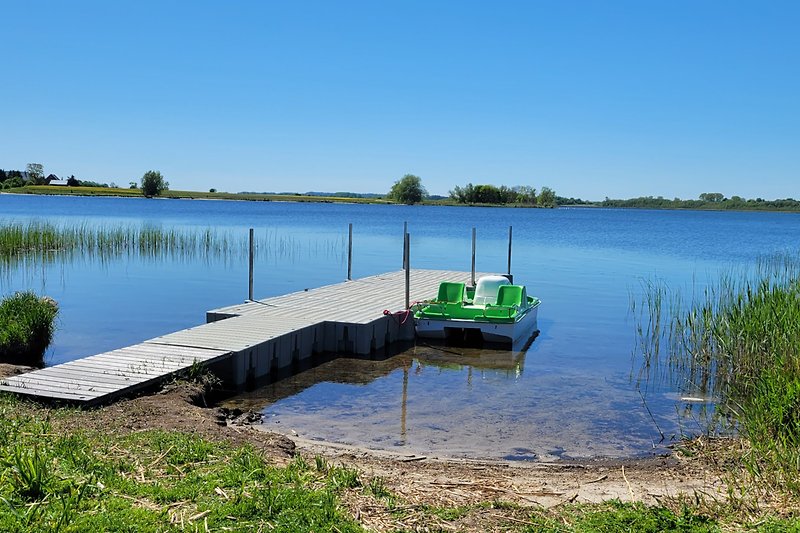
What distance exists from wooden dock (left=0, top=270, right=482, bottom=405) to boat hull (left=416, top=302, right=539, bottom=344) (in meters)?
0.37

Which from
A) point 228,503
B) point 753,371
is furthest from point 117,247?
point 228,503

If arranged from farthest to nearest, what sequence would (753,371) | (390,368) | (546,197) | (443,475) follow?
(546,197)
(390,368)
(753,371)
(443,475)

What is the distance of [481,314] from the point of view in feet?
47.6

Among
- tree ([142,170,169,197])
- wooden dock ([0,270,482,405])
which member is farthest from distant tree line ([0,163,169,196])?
Result: wooden dock ([0,270,482,405])

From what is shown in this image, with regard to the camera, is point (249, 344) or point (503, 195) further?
point (503, 195)

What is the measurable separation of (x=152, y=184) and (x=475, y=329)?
113435 mm

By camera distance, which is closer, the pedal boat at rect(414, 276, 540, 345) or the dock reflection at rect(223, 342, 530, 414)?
the dock reflection at rect(223, 342, 530, 414)

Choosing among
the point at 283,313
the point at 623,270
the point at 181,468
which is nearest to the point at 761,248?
the point at 623,270

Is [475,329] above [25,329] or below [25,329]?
below

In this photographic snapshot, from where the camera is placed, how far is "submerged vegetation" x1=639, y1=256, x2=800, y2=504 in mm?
6153

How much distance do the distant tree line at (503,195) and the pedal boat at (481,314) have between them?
11966 centimetres

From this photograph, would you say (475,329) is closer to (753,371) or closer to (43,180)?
(753,371)

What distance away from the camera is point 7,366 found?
997 centimetres

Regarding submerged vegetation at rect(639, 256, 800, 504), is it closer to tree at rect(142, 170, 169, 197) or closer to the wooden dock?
the wooden dock
